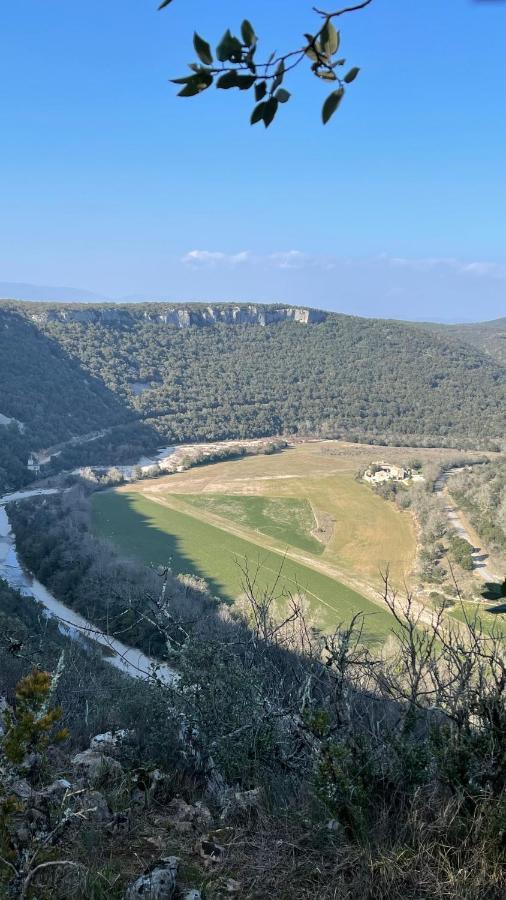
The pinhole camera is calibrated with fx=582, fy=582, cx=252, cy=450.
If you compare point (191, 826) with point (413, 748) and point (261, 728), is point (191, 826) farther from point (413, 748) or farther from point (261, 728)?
point (413, 748)

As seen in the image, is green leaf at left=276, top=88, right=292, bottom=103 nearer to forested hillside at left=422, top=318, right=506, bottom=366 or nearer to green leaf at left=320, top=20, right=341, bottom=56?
green leaf at left=320, top=20, right=341, bottom=56

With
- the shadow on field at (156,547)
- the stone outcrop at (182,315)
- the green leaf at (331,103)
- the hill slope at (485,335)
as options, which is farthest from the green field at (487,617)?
the hill slope at (485,335)

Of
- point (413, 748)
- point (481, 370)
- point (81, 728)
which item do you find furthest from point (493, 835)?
point (481, 370)

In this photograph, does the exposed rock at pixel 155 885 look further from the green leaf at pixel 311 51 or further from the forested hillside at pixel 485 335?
the forested hillside at pixel 485 335

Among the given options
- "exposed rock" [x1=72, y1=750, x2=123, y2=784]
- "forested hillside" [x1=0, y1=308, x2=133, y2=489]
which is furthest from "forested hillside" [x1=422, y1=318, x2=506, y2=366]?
"exposed rock" [x1=72, y1=750, x2=123, y2=784]

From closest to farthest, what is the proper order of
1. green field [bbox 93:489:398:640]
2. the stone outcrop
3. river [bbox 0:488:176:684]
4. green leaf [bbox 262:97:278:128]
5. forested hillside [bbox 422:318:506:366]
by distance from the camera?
green leaf [bbox 262:97:278:128] < river [bbox 0:488:176:684] < green field [bbox 93:489:398:640] < the stone outcrop < forested hillside [bbox 422:318:506:366]

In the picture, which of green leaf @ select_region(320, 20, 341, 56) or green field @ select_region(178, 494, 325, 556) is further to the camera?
green field @ select_region(178, 494, 325, 556)
